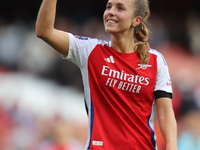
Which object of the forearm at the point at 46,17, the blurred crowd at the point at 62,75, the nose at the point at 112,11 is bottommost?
the blurred crowd at the point at 62,75

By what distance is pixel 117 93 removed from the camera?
2.66 metres

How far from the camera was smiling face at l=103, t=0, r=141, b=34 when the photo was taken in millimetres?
2756

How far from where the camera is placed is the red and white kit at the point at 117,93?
262 centimetres

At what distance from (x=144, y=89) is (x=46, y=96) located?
3930 millimetres

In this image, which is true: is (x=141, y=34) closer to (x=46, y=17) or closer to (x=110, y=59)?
(x=110, y=59)

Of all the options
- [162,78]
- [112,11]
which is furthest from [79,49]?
[162,78]

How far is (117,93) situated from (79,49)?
496 mm

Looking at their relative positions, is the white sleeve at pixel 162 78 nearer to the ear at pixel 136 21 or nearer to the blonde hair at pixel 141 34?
the blonde hair at pixel 141 34

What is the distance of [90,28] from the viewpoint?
7.11 meters

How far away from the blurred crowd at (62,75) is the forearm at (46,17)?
3849mm

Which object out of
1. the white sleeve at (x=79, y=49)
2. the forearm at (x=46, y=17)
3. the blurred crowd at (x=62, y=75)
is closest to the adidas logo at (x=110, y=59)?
the white sleeve at (x=79, y=49)

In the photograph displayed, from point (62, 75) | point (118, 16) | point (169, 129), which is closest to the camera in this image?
point (169, 129)

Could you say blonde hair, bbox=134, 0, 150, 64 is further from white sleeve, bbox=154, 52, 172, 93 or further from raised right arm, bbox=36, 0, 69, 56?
raised right arm, bbox=36, 0, 69, 56

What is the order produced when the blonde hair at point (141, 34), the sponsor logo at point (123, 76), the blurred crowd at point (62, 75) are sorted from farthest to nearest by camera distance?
the blurred crowd at point (62, 75), the blonde hair at point (141, 34), the sponsor logo at point (123, 76)
